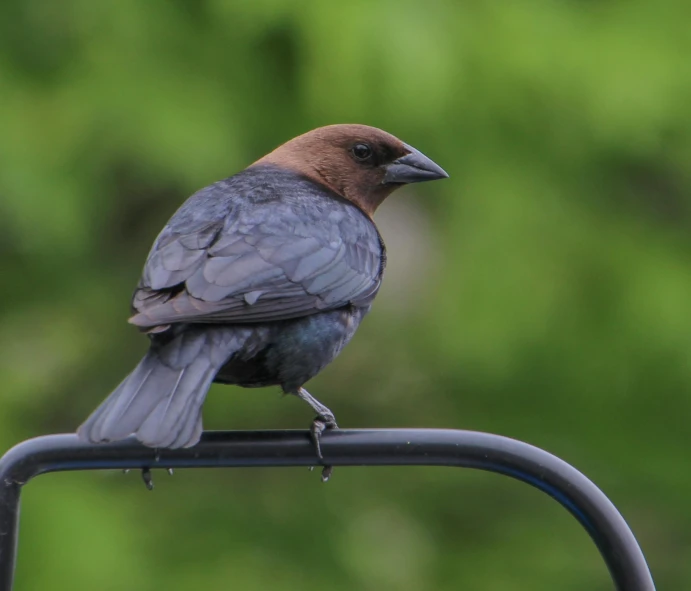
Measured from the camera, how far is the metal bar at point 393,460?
2670mm

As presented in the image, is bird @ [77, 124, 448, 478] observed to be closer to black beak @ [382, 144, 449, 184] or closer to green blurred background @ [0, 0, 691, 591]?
black beak @ [382, 144, 449, 184]

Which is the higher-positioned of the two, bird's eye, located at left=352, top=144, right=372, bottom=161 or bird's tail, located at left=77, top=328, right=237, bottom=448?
bird's eye, located at left=352, top=144, right=372, bottom=161

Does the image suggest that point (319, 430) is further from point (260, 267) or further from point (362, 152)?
point (362, 152)

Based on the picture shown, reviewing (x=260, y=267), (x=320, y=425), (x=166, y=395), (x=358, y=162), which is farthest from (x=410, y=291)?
(x=166, y=395)

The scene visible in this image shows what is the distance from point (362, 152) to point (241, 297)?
1.45 meters

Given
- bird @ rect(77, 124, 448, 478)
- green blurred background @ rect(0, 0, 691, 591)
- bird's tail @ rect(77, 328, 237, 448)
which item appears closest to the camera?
bird's tail @ rect(77, 328, 237, 448)

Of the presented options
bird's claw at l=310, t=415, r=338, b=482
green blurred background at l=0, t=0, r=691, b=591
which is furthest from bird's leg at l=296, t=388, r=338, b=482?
green blurred background at l=0, t=0, r=691, b=591

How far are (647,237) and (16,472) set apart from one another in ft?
12.2

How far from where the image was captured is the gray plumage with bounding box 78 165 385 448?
2.96 meters

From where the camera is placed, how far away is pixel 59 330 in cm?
598

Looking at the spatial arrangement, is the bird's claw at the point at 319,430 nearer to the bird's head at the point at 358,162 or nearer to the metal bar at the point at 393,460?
the metal bar at the point at 393,460

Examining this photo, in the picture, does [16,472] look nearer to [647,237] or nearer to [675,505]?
[647,237]

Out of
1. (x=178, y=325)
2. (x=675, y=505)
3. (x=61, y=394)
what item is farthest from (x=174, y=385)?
(x=675, y=505)

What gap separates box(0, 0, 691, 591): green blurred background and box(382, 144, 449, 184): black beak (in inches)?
20.6
